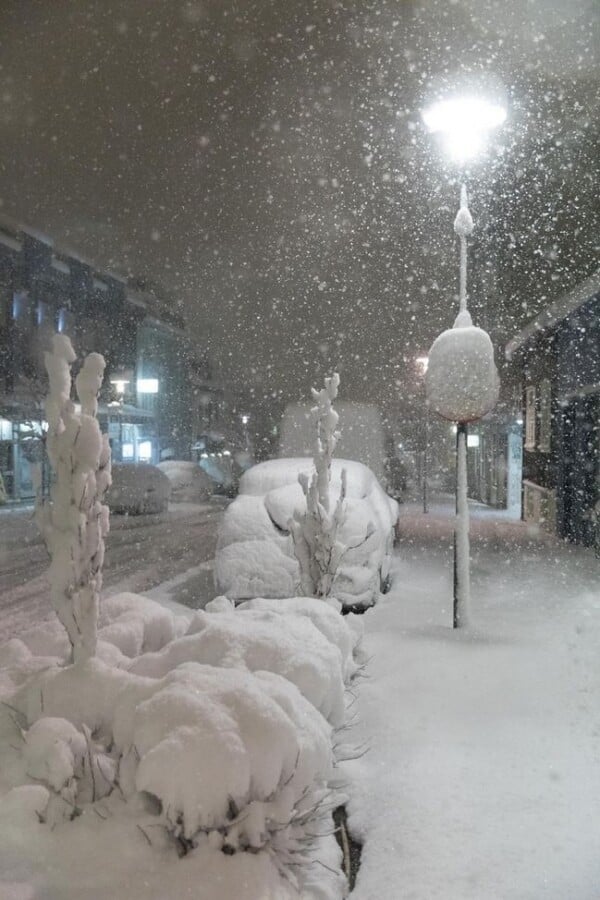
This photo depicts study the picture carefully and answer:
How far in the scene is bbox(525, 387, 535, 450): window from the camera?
22.9 metres

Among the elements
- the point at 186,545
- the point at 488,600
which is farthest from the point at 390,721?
the point at 186,545

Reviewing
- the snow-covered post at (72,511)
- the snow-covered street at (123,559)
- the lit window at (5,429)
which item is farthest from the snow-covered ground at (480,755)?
the lit window at (5,429)

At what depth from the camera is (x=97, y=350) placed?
40406 mm

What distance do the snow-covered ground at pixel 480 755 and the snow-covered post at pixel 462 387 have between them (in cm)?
61

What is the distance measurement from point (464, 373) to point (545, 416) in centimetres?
1373

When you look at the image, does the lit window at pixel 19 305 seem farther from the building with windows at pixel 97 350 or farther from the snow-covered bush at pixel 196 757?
the snow-covered bush at pixel 196 757

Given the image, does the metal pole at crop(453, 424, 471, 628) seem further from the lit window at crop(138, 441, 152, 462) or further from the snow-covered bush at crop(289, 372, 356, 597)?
the lit window at crop(138, 441, 152, 462)

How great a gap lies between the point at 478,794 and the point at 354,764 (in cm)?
85

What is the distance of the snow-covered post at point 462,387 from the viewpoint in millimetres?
8367

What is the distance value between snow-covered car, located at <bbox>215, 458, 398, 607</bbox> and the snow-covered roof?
7973 mm

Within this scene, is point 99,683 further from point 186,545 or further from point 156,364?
point 156,364

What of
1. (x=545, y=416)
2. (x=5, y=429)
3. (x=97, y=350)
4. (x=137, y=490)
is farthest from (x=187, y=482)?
(x=545, y=416)

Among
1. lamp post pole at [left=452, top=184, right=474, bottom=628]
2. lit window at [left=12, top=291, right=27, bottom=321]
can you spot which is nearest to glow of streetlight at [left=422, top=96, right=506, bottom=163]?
lamp post pole at [left=452, top=184, right=474, bottom=628]

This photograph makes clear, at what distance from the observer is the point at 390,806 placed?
4.21 metres
